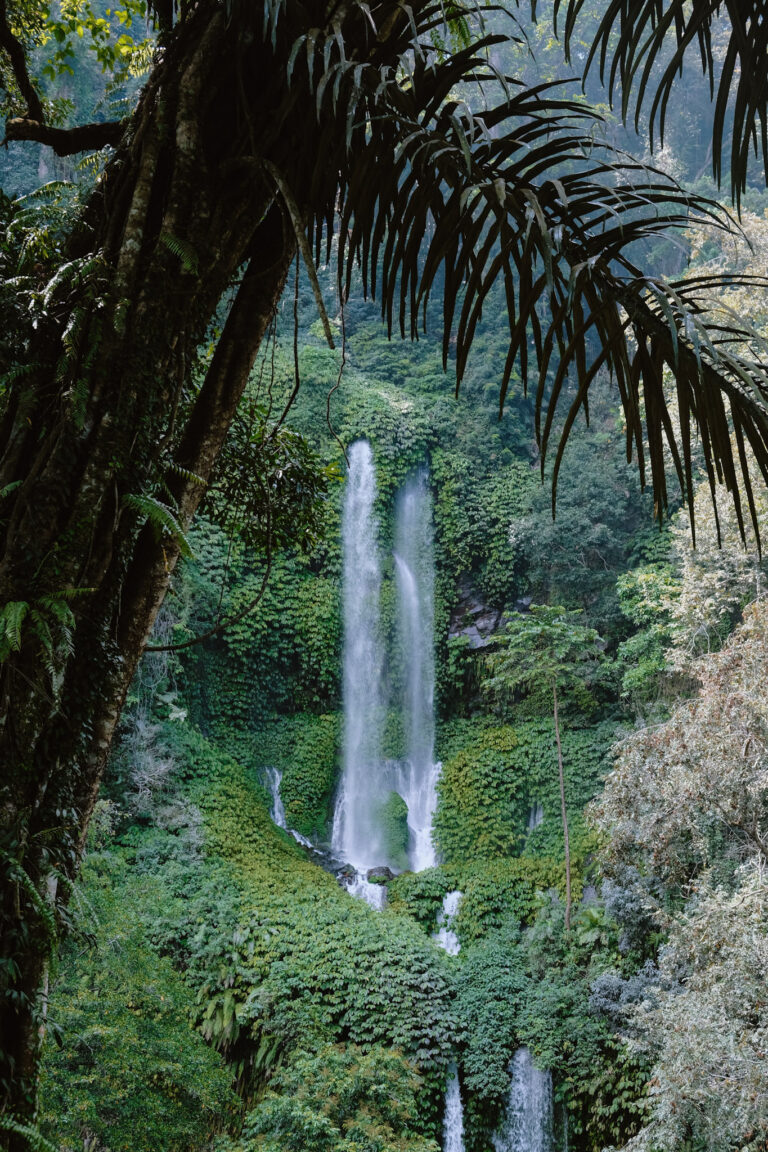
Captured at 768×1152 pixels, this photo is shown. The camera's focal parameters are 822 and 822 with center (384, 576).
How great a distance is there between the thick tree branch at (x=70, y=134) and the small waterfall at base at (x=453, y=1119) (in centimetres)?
759

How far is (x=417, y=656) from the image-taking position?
13.1 meters

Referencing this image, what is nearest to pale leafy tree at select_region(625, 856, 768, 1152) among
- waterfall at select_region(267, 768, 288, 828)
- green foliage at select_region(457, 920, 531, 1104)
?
green foliage at select_region(457, 920, 531, 1104)

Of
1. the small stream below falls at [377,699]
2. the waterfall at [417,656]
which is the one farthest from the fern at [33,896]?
the waterfall at [417,656]

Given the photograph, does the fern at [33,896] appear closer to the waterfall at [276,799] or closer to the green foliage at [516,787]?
the green foliage at [516,787]

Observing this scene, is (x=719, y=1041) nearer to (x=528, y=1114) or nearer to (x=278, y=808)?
(x=528, y=1114)

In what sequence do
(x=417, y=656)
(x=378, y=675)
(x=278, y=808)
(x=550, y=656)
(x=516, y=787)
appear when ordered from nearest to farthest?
1. (x=550, y=656)
2. (x=516, y=787)
3. (x=278, y=808)
4. (x=378, y=675)
5. (x=417, y=656)

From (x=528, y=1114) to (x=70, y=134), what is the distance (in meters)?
7.72

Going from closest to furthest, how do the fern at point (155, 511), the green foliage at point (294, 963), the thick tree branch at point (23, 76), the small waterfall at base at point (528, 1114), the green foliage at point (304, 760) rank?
the fern at point (155, 511), the thick tree branch at point (23, 76), the small waterfall at base at point (528, 1114), the green foliage at point (294, 963), the green foliage at point (304, 760)

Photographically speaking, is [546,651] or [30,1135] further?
[546,651]

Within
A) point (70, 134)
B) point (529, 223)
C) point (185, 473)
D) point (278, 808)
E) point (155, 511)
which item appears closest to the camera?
point (529, 223)

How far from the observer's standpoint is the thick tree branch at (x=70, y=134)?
1841mm

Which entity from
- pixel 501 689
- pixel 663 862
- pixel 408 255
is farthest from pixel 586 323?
pixel 501 689

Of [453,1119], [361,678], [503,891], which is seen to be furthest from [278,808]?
[453,1119]

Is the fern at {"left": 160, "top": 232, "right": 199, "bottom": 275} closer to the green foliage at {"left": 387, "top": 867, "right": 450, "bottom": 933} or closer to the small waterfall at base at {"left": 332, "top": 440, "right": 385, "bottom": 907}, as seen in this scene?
the green foliage at {"left": 387, "top": 867, "right": 450, "bottom": 933}
